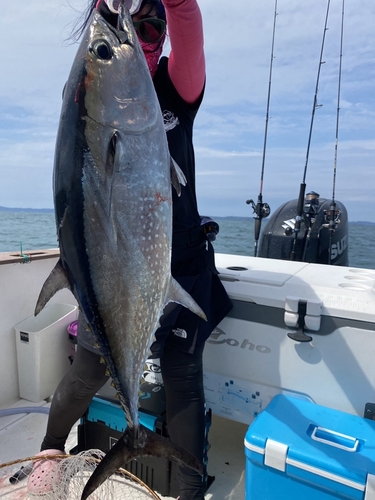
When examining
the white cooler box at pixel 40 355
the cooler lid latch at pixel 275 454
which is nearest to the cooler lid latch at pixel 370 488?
the cooler lid latch at pixel 275 454

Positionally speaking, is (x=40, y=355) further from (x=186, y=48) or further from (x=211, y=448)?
(x=186, y=48)

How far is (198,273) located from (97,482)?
0.98 meters

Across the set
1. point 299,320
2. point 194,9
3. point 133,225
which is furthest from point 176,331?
point 194,9

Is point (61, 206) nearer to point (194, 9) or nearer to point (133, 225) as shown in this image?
point (133, 225)

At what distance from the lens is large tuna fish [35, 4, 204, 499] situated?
4.01 feet

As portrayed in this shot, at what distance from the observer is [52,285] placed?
1.34 m

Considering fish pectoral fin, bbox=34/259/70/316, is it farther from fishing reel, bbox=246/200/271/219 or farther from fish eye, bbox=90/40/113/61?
fishing reel, bbox=246/200/271/219

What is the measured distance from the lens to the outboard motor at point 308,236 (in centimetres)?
499

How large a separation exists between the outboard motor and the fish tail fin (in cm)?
377

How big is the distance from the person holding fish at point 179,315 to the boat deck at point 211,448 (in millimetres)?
408

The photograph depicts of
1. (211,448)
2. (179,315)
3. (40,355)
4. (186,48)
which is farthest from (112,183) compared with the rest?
(40,355)

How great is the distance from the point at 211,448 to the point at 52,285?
192 centimetres

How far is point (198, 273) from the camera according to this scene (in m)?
1.99

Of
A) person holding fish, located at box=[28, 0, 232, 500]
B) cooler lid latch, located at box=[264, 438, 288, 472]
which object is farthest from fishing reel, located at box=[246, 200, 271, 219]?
cooler lid latch, located at box=[264, 438, 288, 472]
